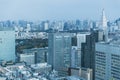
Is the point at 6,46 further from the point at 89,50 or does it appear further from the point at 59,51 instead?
the point at 89,50

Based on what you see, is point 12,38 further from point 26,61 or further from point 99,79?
point 99,79

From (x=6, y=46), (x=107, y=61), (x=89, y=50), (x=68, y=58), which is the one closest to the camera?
(x=107, y=61)

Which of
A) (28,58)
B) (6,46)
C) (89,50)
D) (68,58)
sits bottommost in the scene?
(28,58)

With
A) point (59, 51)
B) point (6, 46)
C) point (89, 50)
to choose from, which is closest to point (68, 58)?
point (59, 51)

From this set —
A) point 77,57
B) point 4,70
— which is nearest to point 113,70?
point 77,57

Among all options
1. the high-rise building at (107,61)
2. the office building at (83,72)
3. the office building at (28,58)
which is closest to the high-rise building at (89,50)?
the office building at (83,72)

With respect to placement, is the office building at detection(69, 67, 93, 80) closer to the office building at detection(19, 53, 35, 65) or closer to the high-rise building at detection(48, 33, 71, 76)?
the high-rise building at detection(48, 33, 71, 76)
